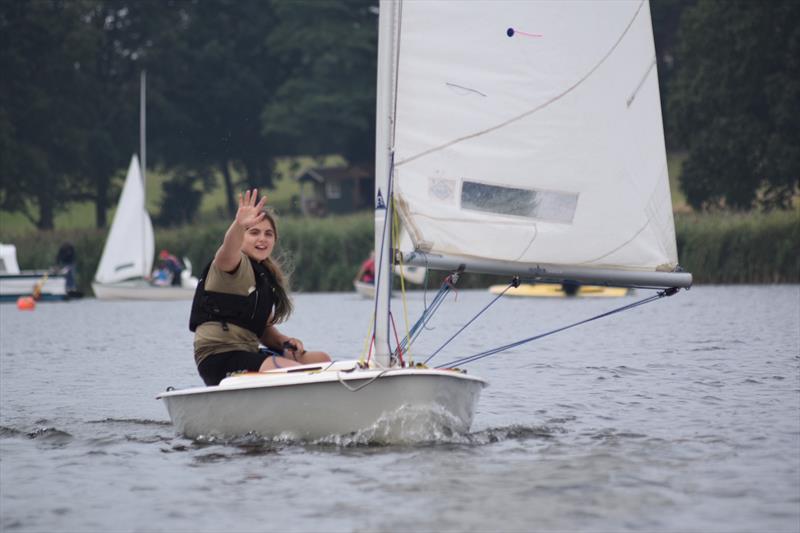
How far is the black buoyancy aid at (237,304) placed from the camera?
10.3 metres

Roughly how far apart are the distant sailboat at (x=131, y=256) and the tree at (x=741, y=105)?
82.3ft

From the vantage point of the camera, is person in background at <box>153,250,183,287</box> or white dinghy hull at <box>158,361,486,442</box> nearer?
white dinghy hull at <box>158,361,486,442</box>

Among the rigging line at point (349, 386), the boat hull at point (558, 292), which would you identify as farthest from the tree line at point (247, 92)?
the rigging line at point (349, 386)

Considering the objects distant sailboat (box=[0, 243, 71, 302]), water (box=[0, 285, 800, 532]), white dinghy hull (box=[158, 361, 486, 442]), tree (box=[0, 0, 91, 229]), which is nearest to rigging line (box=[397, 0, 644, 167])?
white dinghy hull (box=[158, 361, 486, 442])

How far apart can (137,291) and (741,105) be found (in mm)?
27625

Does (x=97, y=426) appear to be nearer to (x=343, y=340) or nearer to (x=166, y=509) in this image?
(x=166, y=509)

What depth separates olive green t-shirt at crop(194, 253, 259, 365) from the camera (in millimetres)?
10203

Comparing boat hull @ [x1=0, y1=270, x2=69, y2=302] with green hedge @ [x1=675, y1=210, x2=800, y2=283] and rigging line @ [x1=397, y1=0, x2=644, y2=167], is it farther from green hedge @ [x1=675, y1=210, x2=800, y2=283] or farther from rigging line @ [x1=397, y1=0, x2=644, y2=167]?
rigging line @ [x1=397, y1=0, x2=644, y2=167]

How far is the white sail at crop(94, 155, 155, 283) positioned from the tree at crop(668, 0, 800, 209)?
25.2 metres

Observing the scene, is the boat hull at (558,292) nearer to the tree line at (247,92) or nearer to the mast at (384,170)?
the tree line at (247,92)

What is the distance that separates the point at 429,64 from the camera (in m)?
9.96

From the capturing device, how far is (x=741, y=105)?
57781mm

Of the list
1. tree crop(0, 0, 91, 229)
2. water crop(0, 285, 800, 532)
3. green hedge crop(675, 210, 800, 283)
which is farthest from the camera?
tree crop(0, 0, 91, 229)

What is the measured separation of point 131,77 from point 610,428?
61.8m
